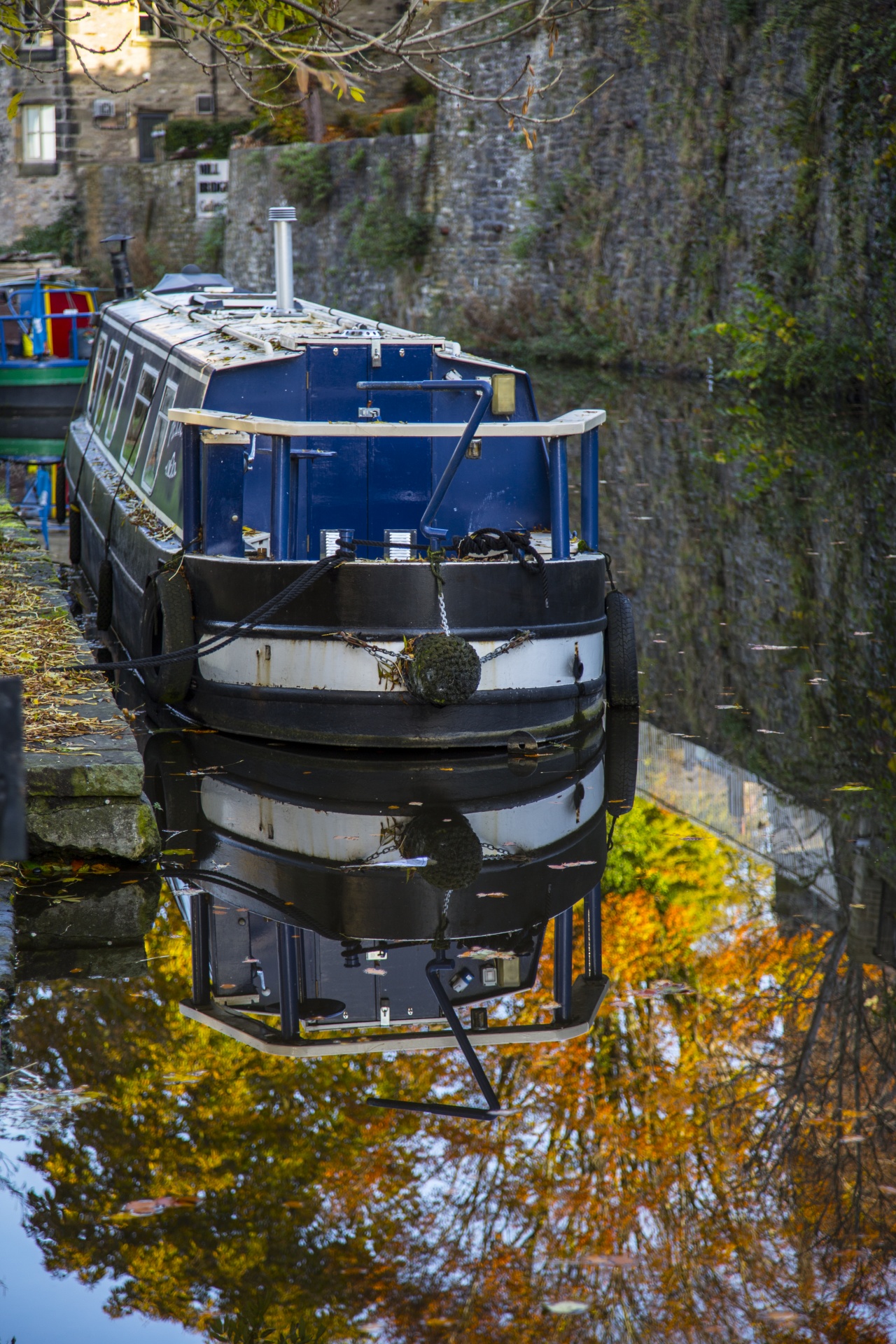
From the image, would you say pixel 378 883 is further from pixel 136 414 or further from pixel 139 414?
pixel 136 414

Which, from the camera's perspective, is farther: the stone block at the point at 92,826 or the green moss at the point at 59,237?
the green moss at the point at 59,237

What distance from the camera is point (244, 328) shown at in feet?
33.5

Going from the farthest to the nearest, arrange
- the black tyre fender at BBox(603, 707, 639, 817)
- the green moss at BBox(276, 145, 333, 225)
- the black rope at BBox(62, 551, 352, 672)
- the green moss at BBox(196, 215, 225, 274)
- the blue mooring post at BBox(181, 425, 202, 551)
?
the green moss at BBox(196, 215, 225, 274) < the green moss at BBox(276, 145, 333, 225) < the blue mooring post at BBox(181, 425, 202, 551) < the black rope at BBox(62, 551, 352, 672) < the black tyre fender at BBox(603, 707, 639, 817)

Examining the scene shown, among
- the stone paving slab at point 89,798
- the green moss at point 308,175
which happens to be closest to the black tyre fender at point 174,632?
the stone paving slab at point 89,798

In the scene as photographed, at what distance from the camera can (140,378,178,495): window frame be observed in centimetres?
1031

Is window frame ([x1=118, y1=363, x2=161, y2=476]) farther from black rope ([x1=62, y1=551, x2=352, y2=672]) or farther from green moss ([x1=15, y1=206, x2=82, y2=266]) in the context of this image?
green moss ([x1=15, y1=206, x2=82, y2=266])

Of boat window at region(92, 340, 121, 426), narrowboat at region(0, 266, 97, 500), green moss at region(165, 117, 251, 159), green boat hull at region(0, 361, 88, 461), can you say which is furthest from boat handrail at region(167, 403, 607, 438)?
green moss at region(165, 117, 251, 159)

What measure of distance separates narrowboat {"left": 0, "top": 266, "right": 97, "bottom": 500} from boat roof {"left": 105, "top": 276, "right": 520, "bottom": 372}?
24.5ft

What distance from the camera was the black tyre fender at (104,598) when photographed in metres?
11.0

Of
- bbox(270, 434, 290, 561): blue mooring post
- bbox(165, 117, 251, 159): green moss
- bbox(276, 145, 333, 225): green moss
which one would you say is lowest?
bbox(270, 434, 290, 561): blue mooring post

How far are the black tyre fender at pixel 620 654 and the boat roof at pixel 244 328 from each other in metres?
1.49

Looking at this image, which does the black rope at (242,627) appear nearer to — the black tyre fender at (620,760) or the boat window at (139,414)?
the black tyre fender at (620,760)

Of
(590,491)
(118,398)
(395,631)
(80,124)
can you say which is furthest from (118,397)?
(80,124)

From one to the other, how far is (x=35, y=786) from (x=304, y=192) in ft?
107
